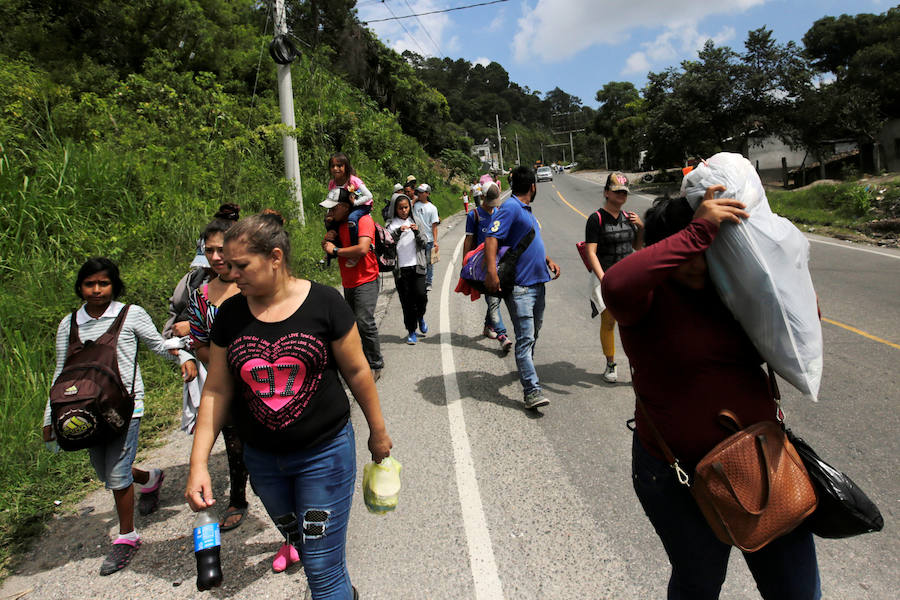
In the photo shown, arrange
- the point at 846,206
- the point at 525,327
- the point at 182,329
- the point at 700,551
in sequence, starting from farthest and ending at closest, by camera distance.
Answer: the point at 846,206
the point at 525,327
the point at 182,329
the point at 700,551

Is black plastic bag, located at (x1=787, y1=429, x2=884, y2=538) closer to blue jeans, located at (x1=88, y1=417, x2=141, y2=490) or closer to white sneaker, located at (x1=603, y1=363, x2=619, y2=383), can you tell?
blue jeans, located at (x1=88, y1=417, x2=141, y2=490)

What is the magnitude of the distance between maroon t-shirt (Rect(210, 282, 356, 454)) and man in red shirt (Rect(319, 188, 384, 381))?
306 cm

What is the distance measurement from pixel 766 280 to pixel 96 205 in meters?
8.54

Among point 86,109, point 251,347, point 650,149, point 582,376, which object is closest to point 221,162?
point 86,109

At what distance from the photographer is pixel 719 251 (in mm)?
1654

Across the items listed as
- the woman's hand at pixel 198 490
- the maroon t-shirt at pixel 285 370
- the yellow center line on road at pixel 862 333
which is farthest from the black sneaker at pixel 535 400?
the yellow center line on road at pixel 862 333

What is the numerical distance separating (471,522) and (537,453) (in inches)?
37.5

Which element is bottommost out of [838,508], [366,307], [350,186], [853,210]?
[853,210]

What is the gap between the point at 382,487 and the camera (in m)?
2.41

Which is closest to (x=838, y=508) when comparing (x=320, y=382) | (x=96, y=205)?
(x=320, y=382)

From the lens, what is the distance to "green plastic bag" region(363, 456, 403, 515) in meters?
2.41

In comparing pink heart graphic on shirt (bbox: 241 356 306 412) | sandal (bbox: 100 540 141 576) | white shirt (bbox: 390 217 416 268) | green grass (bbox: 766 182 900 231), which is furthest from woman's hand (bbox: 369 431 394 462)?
green grass (bbox: 766 182 900 231)

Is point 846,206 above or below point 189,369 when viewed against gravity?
below

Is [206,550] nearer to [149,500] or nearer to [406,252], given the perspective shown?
[149,500]
